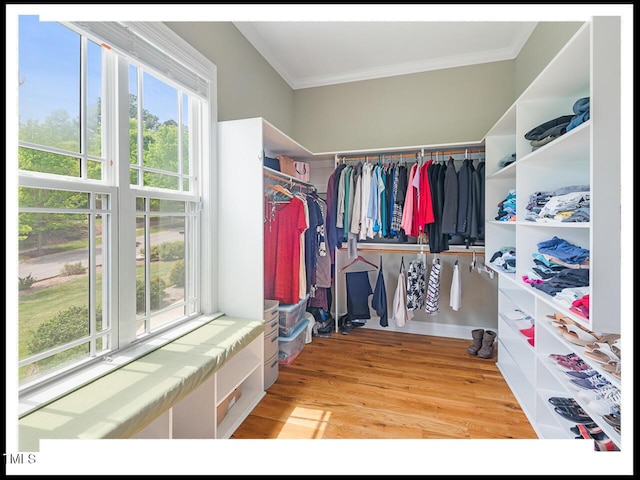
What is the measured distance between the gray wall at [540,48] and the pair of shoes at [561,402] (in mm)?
2240

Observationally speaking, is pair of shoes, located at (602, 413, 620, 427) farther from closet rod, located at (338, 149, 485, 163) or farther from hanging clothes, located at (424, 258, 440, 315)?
closet rod, located at (338, 149, 485, 163)

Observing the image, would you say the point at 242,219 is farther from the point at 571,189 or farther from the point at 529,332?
the point at 529,332

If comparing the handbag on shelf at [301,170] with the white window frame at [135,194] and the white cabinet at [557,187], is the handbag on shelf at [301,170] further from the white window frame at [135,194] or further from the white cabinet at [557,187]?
the white cabinet at [557,187]

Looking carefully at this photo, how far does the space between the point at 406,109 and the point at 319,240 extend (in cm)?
176

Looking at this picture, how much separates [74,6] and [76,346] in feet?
4.37

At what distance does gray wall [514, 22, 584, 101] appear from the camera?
198 cm

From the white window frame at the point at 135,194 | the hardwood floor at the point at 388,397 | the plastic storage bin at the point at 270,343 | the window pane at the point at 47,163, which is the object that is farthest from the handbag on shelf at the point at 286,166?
the hardwood floor at the point at 388,397

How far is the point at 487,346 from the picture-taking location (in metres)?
2.67

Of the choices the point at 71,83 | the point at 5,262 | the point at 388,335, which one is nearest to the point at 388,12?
the point at 5,262

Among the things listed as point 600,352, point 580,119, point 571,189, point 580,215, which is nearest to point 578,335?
point 600,352

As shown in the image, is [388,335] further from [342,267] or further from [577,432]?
[577,432]

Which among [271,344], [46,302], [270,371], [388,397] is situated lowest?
[388,397]

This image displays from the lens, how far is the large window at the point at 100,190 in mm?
1193

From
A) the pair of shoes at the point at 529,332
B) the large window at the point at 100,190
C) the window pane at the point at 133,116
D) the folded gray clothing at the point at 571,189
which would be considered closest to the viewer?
the large window at the point at 100,190
